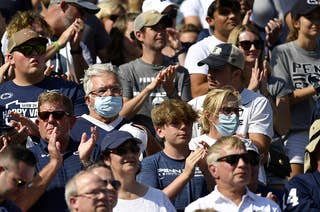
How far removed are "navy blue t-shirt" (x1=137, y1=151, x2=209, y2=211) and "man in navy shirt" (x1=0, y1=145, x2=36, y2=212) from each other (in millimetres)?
1453

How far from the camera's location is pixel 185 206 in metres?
11.4

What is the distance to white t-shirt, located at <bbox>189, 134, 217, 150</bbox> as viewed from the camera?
458 inches

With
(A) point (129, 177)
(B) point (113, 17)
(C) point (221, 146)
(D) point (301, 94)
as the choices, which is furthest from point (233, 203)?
(B) point (113, 17)

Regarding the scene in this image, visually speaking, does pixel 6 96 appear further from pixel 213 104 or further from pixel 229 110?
pixel 229 110

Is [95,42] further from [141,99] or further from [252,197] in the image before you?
[252,197]

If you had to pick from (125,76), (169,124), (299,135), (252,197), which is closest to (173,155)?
(169,124)

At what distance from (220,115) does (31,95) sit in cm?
173

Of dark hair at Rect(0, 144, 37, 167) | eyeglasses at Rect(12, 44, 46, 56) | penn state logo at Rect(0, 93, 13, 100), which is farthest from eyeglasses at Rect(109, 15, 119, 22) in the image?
dark hair at Rect(0, 144, 37, 167)

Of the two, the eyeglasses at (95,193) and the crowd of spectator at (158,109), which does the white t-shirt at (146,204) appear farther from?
the eyeglasses at (95,193)

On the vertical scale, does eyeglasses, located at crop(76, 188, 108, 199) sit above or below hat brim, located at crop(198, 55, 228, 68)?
above

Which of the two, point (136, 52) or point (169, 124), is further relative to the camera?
point (136, 52)

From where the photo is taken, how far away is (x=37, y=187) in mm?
10844

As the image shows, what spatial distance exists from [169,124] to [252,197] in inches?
46.5

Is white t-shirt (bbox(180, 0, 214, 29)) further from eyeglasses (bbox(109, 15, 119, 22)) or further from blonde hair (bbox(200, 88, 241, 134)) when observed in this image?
blonde hair (bbox(200, 88, 241, 134))
